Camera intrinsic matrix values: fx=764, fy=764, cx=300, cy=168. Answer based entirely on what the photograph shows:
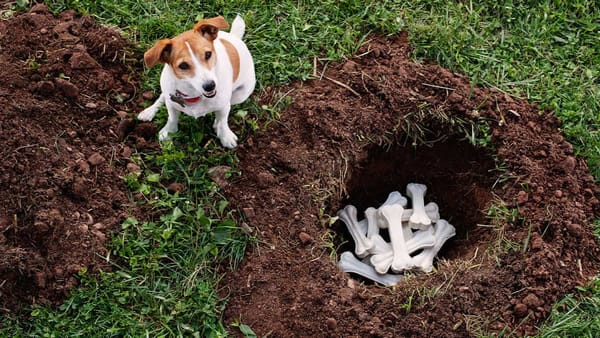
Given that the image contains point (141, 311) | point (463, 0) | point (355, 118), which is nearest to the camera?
point (141, 311)

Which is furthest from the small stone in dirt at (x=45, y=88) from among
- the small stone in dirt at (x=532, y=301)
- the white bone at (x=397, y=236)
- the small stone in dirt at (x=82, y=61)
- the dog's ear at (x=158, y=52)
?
the small stone in dirt at (x=532, y=301)

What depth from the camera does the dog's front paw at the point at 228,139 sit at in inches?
150

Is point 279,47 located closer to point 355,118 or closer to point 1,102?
point 355,118

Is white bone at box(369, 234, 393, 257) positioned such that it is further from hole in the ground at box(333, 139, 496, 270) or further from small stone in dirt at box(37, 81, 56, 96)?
small stone in dirt at box(37, 81, 56, 96)

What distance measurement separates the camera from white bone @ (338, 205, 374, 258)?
4.03 m

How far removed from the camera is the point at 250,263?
363cm

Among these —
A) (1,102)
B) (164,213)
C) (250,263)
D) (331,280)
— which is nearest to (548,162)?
(331,280)

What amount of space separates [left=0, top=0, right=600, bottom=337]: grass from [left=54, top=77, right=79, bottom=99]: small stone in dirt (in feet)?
1.26

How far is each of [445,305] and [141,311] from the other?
1409mm

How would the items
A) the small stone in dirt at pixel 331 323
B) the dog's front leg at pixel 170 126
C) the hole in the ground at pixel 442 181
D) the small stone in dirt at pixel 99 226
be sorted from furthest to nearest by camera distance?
the hole in the ground at pixel 442 181
the dog's front leg at pixel 170 126
the small stone in dirt at pixel 99 226
the small stone in dirt at pixel 331 323

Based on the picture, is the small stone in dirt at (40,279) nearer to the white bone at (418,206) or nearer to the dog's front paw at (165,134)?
the dog's front paw at (165,134)

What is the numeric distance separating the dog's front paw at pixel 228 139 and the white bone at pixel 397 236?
897mm

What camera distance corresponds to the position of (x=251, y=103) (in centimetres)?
402

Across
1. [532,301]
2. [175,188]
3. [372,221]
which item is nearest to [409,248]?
[372,221]
